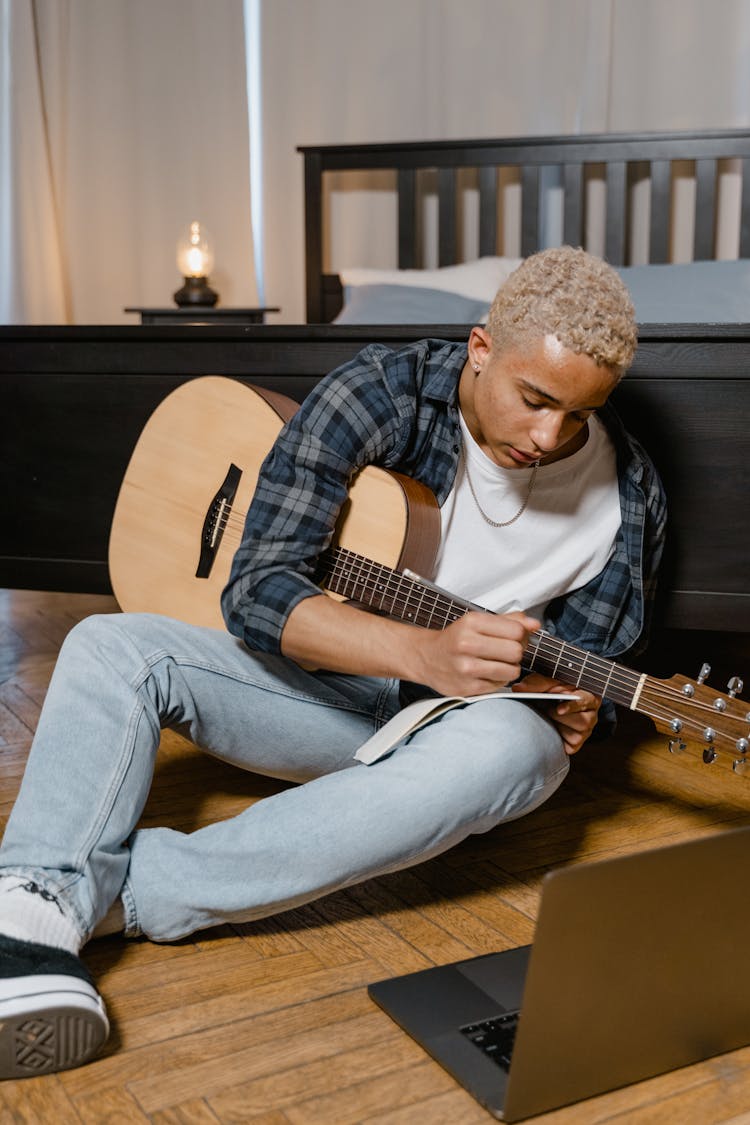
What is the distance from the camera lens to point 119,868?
1198 millimetres

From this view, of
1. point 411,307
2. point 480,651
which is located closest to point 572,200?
point 411,307

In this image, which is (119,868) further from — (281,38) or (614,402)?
(281,38)

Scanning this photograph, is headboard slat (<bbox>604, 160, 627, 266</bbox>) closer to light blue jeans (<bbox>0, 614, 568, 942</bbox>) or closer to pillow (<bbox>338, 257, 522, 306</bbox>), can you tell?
pillow (<bbox>338, 257, 522, 306</bbox>)

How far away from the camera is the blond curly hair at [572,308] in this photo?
49.4 inches

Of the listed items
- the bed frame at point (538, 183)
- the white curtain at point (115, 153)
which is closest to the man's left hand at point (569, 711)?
the bed frame at point (538, 183)

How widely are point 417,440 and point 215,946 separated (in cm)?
65

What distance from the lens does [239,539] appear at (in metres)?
1.69

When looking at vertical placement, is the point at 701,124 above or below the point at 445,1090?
above

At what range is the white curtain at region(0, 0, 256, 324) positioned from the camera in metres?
3.93

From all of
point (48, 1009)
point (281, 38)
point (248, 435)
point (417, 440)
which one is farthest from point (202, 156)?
point (48, 1009)

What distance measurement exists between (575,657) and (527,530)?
0.24 meters

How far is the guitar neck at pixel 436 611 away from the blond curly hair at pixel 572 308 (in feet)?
1.00

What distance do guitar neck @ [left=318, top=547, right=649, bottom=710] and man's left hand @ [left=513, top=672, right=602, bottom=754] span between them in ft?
0.06

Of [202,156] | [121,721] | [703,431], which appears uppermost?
[202,156]
